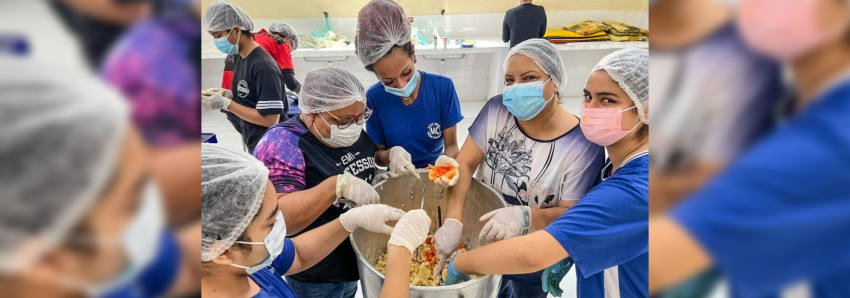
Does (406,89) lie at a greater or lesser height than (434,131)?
greater

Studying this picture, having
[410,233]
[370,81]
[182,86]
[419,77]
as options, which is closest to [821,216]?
[182,86]

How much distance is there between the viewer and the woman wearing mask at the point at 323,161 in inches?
49.3

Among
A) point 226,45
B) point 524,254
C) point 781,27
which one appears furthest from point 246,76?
point 781,27

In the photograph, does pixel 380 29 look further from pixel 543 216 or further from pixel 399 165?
pixel 543 216

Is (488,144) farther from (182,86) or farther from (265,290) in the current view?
(182,86)

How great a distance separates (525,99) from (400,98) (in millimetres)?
604

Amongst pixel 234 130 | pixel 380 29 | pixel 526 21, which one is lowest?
pixel 234 130

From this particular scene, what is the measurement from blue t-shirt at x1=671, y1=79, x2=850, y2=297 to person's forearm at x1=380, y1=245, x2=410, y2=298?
0.68 meters

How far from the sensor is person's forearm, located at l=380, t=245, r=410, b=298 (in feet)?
2.86

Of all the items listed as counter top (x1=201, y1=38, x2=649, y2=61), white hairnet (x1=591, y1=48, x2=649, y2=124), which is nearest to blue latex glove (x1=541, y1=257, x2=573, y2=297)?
white hairnet (x1=591, y1=48, x2=649, y2=124)

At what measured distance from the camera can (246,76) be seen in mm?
2104

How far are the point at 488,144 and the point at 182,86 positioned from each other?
4.15 feet

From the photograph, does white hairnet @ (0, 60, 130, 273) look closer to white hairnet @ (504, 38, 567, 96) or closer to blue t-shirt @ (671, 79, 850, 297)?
blue t-shirt @ (671, 79, 850, 297)

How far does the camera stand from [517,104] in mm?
1320
